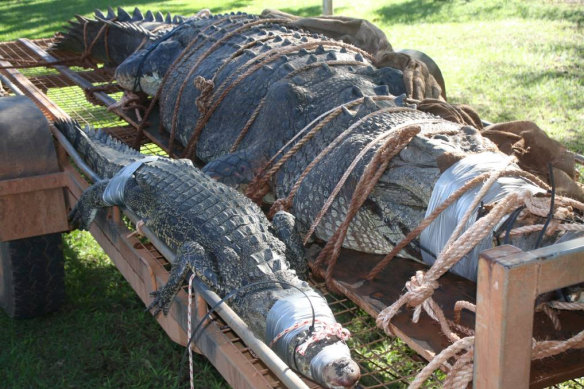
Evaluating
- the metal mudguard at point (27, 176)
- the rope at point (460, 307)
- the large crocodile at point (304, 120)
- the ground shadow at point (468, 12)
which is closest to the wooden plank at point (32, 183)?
the metal mudguard at point (27, 176)

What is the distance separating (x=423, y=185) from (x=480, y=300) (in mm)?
1038

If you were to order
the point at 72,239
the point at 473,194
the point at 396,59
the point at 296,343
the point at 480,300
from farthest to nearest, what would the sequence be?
1. the point at 72,239
2. the point at 396,59
3. the point at 473,194
4. the point at 296,343
5. the point at 480,300

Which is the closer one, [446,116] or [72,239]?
[446,116]

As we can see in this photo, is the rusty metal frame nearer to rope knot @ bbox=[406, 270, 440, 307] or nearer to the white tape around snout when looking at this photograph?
rope knot @ bbox=[406, 270, 440, 307]

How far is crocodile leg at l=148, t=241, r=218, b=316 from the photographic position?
222 cm

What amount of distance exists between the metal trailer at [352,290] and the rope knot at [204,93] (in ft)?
1.30

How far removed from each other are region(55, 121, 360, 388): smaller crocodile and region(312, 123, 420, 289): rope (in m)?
0.13

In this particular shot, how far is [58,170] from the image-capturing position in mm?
3117

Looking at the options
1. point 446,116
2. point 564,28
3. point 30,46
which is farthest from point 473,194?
point 564,28

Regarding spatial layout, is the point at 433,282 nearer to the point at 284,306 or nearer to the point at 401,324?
the point at 401,324

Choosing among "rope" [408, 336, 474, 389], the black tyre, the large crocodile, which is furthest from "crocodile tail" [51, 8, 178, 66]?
"rope" [408, 336, 474, 389]

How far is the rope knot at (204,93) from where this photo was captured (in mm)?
3732

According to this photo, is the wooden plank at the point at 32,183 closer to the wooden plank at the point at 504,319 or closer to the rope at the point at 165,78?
the rope at the point at 165,78

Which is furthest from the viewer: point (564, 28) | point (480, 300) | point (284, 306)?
point (564, 28)
